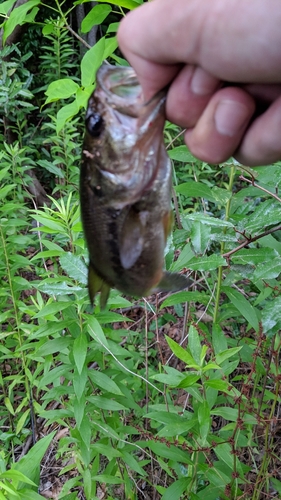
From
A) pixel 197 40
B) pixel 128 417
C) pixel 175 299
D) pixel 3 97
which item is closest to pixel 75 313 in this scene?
pixel 175 299

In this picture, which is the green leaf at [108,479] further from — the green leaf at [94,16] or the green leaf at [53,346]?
the green leaf at [94,16]

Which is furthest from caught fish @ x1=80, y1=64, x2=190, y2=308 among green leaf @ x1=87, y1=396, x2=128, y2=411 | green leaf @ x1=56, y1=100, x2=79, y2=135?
green leaf @ x1=87, y1=396, x2=128, y2=411

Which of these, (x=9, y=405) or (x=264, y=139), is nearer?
(x=264, y=139)

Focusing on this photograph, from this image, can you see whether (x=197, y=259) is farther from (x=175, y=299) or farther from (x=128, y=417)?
(x=128, y=417)

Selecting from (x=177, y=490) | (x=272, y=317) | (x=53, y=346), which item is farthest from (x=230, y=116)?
(x=177, y=490)

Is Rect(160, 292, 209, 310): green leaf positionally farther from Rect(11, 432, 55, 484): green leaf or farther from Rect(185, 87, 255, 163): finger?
Rect(185, 87, 255, 163): finger

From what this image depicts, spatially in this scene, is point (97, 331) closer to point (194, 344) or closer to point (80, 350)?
point (80, 350)

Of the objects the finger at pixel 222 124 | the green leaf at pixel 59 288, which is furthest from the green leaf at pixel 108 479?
the finger at pixel 222 124
